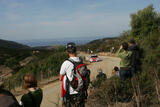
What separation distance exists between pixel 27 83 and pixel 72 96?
93cm

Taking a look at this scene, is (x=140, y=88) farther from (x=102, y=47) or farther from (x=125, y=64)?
(x=102, y=47)

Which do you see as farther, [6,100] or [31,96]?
[31,96]

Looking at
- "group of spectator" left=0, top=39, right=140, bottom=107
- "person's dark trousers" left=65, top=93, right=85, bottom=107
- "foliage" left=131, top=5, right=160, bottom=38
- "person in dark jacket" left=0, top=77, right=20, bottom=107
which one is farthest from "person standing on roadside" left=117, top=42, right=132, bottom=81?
"foliage" left=131, top=5, right=160, bottom=38

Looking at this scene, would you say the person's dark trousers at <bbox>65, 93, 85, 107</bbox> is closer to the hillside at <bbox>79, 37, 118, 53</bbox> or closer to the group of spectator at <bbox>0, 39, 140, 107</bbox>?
the group of spectator at <bbox>0, 39, 140, 107</bbox>

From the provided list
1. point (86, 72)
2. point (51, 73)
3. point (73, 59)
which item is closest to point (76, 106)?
point (86, 72)

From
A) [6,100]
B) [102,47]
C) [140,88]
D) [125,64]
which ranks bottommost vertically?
[140,88]

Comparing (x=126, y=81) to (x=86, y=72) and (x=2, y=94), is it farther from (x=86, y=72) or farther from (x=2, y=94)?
(x=2, y=94)

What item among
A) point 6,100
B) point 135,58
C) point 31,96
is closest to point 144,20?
point 135,58

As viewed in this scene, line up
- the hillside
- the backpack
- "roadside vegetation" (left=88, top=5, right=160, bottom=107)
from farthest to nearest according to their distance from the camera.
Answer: the hillside → "roadside vegetation" (left=88, top=5, right=160, bottom=107) → the backpack

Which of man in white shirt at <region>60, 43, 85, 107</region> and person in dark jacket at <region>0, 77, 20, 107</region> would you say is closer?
person in dark jacket at <region>0, 77, 20, 107</region>

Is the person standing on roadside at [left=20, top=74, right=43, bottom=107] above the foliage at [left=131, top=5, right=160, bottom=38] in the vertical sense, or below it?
below

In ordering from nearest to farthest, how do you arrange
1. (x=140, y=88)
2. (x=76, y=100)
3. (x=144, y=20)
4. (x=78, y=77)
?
(x=78, y=77) → (x=76, y=100) → (x=140, y=88) → (x=144, y=20)

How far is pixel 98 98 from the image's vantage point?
181 inches

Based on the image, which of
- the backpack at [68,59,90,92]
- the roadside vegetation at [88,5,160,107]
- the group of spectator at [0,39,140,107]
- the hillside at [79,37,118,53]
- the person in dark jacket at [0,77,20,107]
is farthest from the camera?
the hillside at [79,37,118,53]
